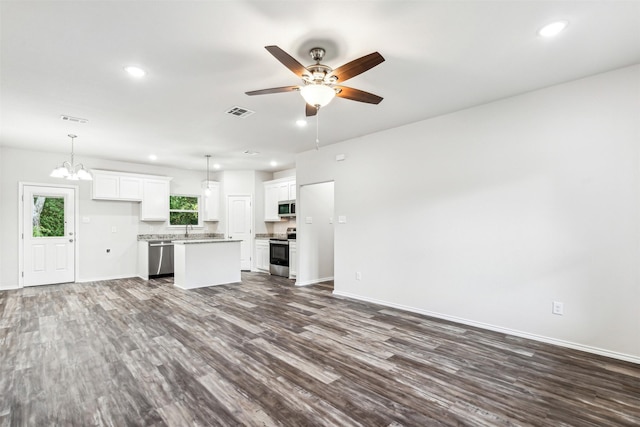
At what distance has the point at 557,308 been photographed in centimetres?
314

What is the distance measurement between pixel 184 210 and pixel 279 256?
2959 millimetres

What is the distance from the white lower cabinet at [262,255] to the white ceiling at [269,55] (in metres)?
4.05

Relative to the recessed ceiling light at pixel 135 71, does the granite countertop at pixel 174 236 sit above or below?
below

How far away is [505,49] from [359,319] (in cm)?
333

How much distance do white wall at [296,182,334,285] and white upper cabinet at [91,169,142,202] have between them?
3979mm

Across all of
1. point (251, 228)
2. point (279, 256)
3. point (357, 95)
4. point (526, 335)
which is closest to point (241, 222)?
point (251, 228)

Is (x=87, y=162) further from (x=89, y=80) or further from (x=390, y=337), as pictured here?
(x=390, y=337)

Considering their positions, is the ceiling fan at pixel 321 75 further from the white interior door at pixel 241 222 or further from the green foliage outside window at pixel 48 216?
the green foliage outside window at pixel 48 216

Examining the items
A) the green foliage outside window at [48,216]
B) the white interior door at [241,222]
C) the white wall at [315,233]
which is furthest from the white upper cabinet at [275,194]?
the green foliage outside window at [48,216]

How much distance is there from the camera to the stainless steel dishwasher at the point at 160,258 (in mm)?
6852

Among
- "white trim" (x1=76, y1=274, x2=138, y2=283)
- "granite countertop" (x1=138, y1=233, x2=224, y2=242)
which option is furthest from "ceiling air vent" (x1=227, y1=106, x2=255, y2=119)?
"white trim" (x1=76, y1=274, x2=138, y2=283)

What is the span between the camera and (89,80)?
3029 millimetres

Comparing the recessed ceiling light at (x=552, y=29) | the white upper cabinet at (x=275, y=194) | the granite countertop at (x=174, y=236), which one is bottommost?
the granite countertop at (x=174, y=236)

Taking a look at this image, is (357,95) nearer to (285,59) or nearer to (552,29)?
(285,59)
